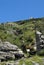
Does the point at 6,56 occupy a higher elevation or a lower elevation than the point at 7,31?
lower

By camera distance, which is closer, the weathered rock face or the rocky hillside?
the weathered rock face

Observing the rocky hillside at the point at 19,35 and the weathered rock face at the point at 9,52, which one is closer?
the weathered rock face at the point at 9,52

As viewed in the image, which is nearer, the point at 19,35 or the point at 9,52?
the point at 9,52

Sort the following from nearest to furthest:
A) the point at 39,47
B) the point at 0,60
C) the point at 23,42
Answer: the point at 0,60
the point at 39,47
the point at 23,42

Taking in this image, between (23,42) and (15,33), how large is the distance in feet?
16.2

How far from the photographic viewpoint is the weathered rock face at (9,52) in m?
26.7

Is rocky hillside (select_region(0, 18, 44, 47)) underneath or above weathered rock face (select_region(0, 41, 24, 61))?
above

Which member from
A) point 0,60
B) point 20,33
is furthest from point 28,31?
point 0,60

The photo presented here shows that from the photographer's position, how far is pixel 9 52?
90.7ft

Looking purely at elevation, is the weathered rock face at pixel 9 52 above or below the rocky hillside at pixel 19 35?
below

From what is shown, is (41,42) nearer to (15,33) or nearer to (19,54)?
(19,54)

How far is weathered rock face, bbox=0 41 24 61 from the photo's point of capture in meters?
26.7

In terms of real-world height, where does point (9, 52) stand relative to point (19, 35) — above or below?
below

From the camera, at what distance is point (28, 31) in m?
39.1
